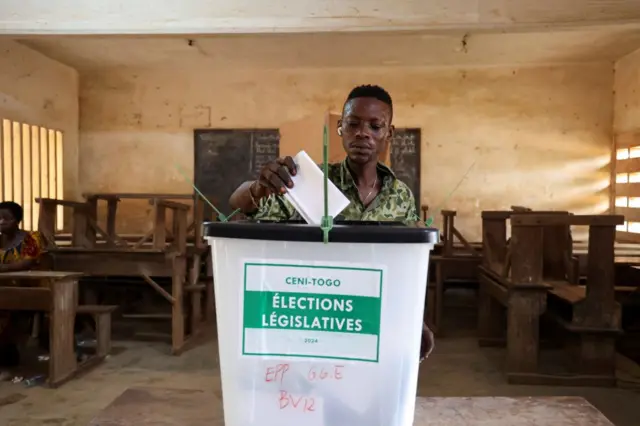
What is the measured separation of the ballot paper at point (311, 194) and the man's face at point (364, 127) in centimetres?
45

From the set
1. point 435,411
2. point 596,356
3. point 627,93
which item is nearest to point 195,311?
point 596,356

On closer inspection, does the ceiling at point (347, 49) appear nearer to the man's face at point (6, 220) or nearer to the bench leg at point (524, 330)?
the man's face at point (6, 220)

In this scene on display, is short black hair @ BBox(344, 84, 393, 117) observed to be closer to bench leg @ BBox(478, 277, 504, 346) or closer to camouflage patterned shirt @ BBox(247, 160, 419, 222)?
camouflage patterned shirt @ BBox(247, 160, 419, 222)

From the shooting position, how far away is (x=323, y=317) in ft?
2.35

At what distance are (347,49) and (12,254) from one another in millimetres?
3316

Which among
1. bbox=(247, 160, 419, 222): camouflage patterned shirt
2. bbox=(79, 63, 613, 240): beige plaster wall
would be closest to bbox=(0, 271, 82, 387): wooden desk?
bbox=(247, 160, 419, 222): camouflage patterned shirt

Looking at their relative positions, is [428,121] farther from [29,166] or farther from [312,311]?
[312,311]

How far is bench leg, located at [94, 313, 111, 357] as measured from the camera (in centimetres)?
378

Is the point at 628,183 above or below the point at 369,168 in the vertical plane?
above

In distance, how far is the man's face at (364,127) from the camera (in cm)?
119

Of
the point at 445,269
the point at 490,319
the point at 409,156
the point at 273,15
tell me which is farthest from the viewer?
the point at 409,156

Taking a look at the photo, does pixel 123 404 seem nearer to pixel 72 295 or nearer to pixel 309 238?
pixel 309 238

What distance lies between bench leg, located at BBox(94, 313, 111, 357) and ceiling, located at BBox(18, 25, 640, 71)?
2368mm

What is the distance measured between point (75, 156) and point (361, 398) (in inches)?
240
